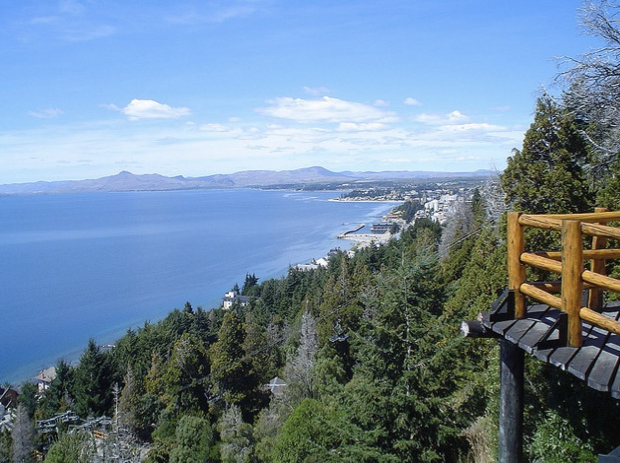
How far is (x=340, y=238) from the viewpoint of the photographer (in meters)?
73.9

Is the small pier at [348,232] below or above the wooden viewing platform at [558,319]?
below

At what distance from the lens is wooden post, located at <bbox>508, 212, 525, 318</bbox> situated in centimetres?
275

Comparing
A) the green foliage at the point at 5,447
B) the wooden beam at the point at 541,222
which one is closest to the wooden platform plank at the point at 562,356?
the wooden beam at the point at 541,222

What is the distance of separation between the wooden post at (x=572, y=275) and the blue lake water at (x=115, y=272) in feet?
108

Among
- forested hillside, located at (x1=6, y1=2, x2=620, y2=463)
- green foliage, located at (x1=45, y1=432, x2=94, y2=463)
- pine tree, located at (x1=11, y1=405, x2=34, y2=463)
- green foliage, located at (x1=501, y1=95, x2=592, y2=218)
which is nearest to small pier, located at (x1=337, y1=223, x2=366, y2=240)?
forested hillside, located at (x1=6, y1=2, x2=620, y2=463)

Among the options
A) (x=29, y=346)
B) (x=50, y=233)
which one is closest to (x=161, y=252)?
(x=29, y=346)

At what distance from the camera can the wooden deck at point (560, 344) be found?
2.19 meters

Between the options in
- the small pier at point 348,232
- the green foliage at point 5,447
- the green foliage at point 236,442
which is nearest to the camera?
the green foliage at point 236,442

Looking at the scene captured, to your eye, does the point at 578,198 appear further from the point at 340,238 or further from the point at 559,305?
the point at 340,238

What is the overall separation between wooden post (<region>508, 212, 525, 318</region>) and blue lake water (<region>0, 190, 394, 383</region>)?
32.5 meters

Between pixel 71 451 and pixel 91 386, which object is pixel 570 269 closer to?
pixel 71 451

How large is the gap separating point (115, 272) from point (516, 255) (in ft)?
187

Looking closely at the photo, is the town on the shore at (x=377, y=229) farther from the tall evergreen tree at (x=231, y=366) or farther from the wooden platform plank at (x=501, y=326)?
the wooden platform plank at (x=501, y=326)

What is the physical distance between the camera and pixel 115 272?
179 feet
